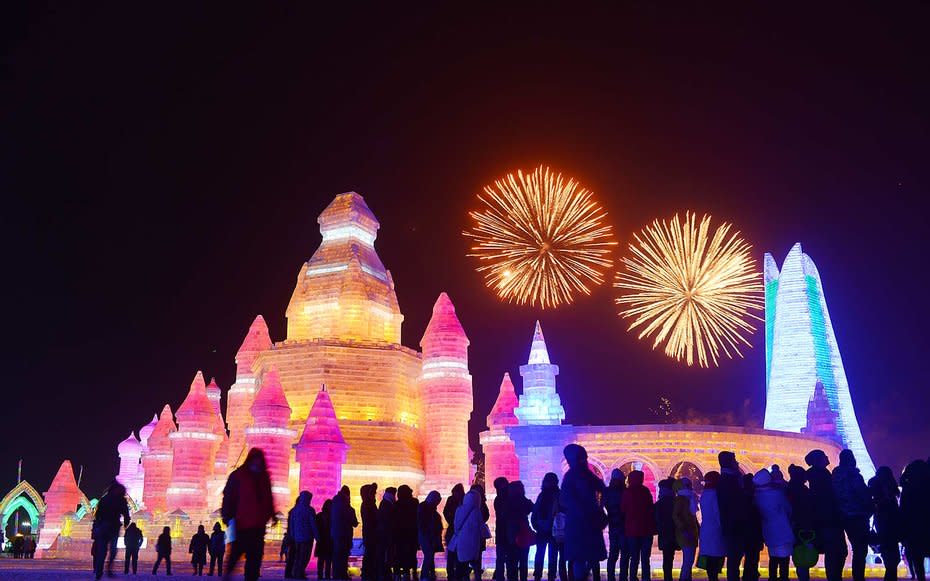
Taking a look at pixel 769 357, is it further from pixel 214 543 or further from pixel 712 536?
pixel 712 536

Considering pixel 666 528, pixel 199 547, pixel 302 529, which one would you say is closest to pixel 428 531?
pixel 302 529

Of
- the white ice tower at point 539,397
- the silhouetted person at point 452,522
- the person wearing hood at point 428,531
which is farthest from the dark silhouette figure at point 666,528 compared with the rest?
the white ice tower at point 539,397

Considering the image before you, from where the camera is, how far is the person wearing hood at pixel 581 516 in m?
11.9

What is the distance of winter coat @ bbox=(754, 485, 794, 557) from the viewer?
12.2 meters

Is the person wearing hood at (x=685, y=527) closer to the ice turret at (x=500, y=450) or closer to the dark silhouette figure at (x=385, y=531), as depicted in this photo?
the dark silhouette figure at (x=385, y=531)

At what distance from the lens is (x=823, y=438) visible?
122 ft

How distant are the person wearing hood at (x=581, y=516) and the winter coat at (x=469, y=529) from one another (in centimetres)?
229

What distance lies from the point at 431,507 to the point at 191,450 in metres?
31.5

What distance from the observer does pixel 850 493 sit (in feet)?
41.2

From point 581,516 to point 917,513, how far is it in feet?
15.1

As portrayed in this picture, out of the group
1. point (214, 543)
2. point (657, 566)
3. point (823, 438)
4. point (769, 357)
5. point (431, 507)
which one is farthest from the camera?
point (769, 357)

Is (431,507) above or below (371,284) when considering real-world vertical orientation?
below

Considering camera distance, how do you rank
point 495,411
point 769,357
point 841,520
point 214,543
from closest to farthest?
point 841,520 < point 214,543 < point 495,411 < point 769,357

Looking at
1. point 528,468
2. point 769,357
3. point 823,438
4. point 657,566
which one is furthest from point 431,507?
point 769,357
